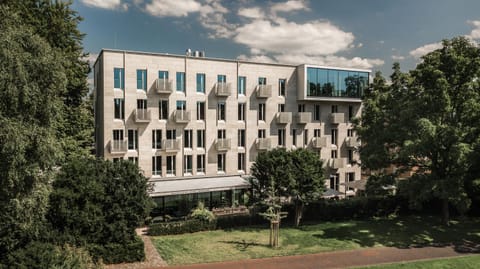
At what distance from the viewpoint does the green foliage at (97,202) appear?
16781 millimetres

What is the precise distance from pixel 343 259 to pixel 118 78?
2243 centimetres

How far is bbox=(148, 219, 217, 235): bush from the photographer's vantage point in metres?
23.0

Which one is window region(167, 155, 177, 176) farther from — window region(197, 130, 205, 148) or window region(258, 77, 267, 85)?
window region(258, 77, 267, 85)

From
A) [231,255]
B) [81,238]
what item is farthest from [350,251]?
[81,238]

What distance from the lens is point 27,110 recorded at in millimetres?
12367

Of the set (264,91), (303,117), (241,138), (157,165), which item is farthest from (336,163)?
(157,165)

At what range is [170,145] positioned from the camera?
30016 millimetres

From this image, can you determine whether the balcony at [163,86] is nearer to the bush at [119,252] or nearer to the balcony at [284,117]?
the balcony at [284,117]

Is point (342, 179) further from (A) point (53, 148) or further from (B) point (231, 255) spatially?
(A) point (53, 148)

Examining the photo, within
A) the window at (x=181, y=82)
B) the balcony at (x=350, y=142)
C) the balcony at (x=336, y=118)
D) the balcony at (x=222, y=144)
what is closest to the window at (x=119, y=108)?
the window at (x=181, y=82)

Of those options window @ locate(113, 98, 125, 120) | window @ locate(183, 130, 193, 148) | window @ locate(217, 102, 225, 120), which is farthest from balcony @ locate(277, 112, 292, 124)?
window @ locate(113, 98, 125, 120)

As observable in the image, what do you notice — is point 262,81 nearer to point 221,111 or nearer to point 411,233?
point 221,111

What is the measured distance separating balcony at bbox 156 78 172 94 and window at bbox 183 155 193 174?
6435mm

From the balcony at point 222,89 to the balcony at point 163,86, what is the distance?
457cm
